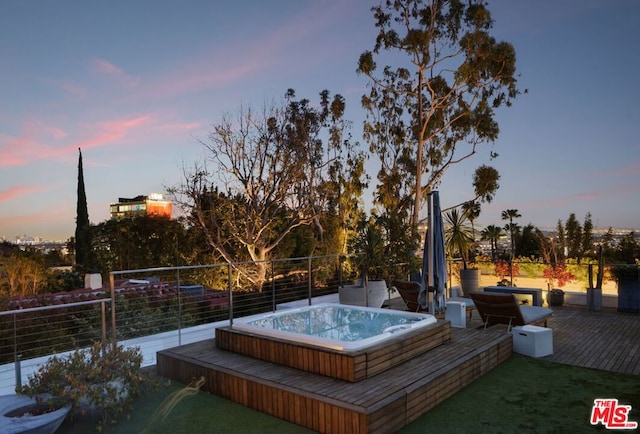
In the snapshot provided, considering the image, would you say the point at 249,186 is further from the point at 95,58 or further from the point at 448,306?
the point at 448,306

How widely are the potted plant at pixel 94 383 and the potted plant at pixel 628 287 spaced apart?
7.67m

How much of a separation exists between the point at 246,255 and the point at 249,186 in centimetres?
259

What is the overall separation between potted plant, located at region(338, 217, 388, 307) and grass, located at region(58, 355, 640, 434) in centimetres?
324

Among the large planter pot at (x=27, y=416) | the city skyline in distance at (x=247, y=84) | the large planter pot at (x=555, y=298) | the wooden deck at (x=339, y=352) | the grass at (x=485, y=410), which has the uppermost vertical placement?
the city skyline in distance at (x=247, y=84)

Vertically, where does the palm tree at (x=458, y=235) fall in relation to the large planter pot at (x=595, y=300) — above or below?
above

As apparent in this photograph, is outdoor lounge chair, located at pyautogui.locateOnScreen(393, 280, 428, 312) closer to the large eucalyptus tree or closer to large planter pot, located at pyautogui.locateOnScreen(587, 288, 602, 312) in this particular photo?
large planter pot, located at pyautogui.locateOnScreen(587, 288, 602, 312)

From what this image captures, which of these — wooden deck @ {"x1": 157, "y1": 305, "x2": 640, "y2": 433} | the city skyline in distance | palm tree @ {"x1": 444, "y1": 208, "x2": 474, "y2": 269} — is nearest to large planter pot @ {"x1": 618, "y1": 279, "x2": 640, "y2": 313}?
wooden deck @ {"x1": 157, "y1": 305, "x2": 640, "y2": 433}

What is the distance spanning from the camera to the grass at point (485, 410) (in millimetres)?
3660

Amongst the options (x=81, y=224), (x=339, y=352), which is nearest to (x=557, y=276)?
(x=339, y=352)

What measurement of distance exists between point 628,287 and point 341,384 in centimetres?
651

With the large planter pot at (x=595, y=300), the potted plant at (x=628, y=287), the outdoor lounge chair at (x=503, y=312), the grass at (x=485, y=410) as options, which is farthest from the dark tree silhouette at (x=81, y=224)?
the potted plant at (x=628, y=287)

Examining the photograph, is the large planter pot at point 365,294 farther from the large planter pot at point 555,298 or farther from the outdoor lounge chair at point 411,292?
the large planter pot at point 555,298

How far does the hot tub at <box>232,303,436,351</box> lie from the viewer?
4996 mm

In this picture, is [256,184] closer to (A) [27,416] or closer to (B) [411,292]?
(B) [411,292]
